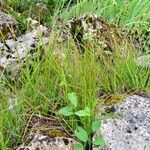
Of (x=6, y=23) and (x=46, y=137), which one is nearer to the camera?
(x=46, y=137)

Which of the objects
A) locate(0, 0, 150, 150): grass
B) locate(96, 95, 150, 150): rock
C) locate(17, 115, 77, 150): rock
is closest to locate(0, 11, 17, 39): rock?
locate(0, 0, 150, 150): grass

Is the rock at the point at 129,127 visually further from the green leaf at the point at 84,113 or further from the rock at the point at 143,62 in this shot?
the rock at the point at 143,62

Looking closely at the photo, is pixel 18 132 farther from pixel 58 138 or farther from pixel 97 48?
pixel 97 48

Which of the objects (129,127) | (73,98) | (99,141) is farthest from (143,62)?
(99,141)

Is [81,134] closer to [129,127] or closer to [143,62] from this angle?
[129,127]

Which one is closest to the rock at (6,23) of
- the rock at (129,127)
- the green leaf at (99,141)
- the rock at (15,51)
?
the rock at (15,51)
